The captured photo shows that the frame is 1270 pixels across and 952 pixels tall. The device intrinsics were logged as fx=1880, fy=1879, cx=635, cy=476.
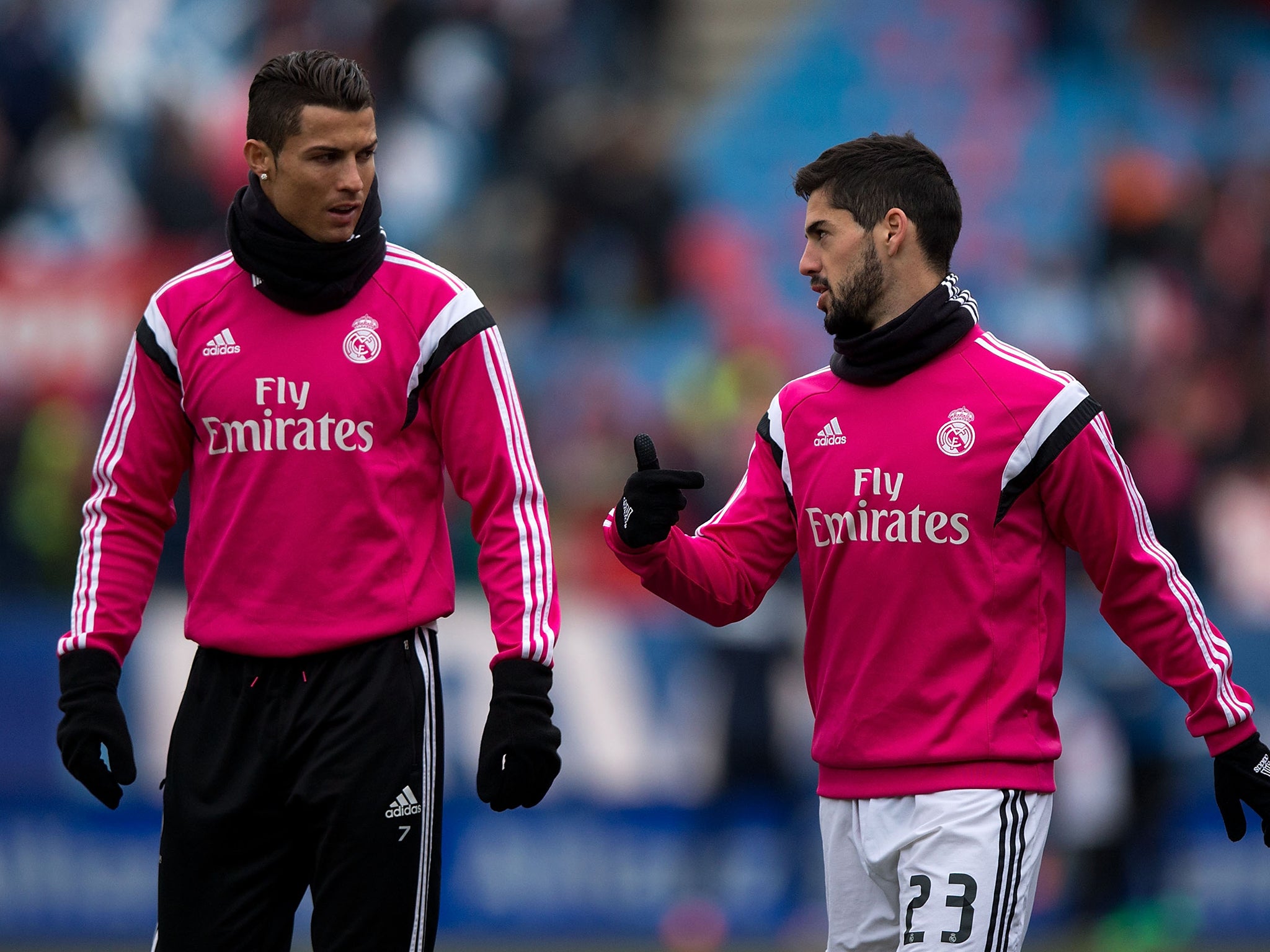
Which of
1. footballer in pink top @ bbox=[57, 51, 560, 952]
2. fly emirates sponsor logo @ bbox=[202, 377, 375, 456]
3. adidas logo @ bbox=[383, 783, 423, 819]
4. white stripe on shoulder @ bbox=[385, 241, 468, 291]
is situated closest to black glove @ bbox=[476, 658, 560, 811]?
footballer in pink top @ bbox=[57, 51, 560, 952]

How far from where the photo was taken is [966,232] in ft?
45.4

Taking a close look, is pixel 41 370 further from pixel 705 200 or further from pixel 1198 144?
pixel 1198 144

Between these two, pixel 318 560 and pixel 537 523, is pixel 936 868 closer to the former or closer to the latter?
pixel 537 523

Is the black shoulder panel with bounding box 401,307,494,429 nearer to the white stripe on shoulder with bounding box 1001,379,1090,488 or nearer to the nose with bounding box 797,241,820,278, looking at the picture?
the nose with bounding box 797,241,820,278

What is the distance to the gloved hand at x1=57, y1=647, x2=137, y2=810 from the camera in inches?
167

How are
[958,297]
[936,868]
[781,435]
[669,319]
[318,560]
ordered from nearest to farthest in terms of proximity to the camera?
1. [936,868]
2. [318,560]
3. [958,297]
4. [781,435]
5. [669,319]

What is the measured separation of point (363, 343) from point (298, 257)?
239 millimetres

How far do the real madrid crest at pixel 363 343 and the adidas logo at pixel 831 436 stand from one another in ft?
3.39

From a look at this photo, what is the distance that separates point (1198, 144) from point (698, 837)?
24.5 ft

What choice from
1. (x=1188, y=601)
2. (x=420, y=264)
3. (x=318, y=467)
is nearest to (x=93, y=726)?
(x=318, y=467)

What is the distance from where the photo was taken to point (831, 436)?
436 cm

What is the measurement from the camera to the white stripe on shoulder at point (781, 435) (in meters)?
4.48

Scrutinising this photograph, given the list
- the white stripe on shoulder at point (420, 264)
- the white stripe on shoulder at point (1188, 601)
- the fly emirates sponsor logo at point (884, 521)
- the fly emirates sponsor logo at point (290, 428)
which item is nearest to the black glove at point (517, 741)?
the fly emirates sponsor logo at point (290, 428)

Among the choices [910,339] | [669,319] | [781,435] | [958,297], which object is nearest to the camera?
[910,339]
